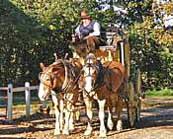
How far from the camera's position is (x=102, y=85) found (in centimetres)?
1295

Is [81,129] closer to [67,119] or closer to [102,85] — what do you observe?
[67,119]

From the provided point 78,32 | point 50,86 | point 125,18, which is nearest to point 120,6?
point 125,18

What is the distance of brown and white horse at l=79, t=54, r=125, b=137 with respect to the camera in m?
12.6

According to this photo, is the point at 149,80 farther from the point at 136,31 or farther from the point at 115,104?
the point at 115,104

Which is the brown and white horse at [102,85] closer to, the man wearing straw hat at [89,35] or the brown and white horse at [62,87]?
the brown and white horse at [62,87]

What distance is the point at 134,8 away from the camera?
35.5 m

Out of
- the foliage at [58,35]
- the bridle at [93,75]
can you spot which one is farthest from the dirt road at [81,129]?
the foliage at [58,35]

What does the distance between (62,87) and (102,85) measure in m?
0.99

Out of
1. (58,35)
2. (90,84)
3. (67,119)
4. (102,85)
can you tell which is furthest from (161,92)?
(90,84)

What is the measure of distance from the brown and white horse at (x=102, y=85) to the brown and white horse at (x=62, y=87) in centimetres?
31

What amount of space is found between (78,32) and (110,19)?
59.5 ft

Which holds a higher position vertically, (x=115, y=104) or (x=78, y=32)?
(x=78, y=32)

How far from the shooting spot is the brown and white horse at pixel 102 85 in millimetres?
12578

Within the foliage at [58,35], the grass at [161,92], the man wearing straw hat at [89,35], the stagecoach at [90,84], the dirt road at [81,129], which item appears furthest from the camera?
the grass at [161,92]
